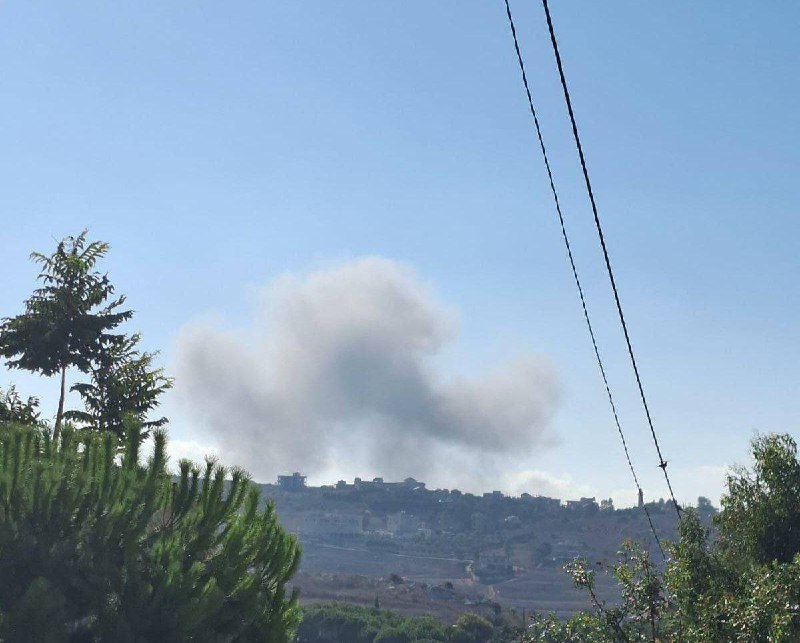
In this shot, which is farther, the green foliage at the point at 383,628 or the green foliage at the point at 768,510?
the green foliage at the point at 383,628

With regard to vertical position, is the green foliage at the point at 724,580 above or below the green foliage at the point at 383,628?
below

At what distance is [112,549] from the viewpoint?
616 inches

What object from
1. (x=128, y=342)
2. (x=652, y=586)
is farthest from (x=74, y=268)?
(x=652, y=586)

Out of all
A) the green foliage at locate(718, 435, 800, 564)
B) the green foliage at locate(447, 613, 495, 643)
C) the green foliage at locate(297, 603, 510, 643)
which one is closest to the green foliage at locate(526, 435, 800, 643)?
the green foliage at locate(718, 435, 800, 564)

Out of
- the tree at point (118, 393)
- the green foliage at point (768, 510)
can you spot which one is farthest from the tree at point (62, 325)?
the green foliage at point (768, 510)

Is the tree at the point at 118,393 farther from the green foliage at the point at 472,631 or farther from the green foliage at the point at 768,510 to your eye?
the green foliage at the point at 472,631

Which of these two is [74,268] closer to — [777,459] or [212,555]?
[212,555]

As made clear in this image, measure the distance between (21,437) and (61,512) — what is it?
5.13 feet

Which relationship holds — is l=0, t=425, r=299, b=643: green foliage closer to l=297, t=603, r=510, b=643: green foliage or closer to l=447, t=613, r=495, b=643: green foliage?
l=297, t=603, r=510, b=643: green foliage

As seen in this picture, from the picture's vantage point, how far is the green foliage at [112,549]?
15.1m

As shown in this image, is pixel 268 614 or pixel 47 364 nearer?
pixel 268 614

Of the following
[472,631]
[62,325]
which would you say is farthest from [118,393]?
[472,631]

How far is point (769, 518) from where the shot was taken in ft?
68.0

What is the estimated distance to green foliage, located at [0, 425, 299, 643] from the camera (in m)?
15.1
